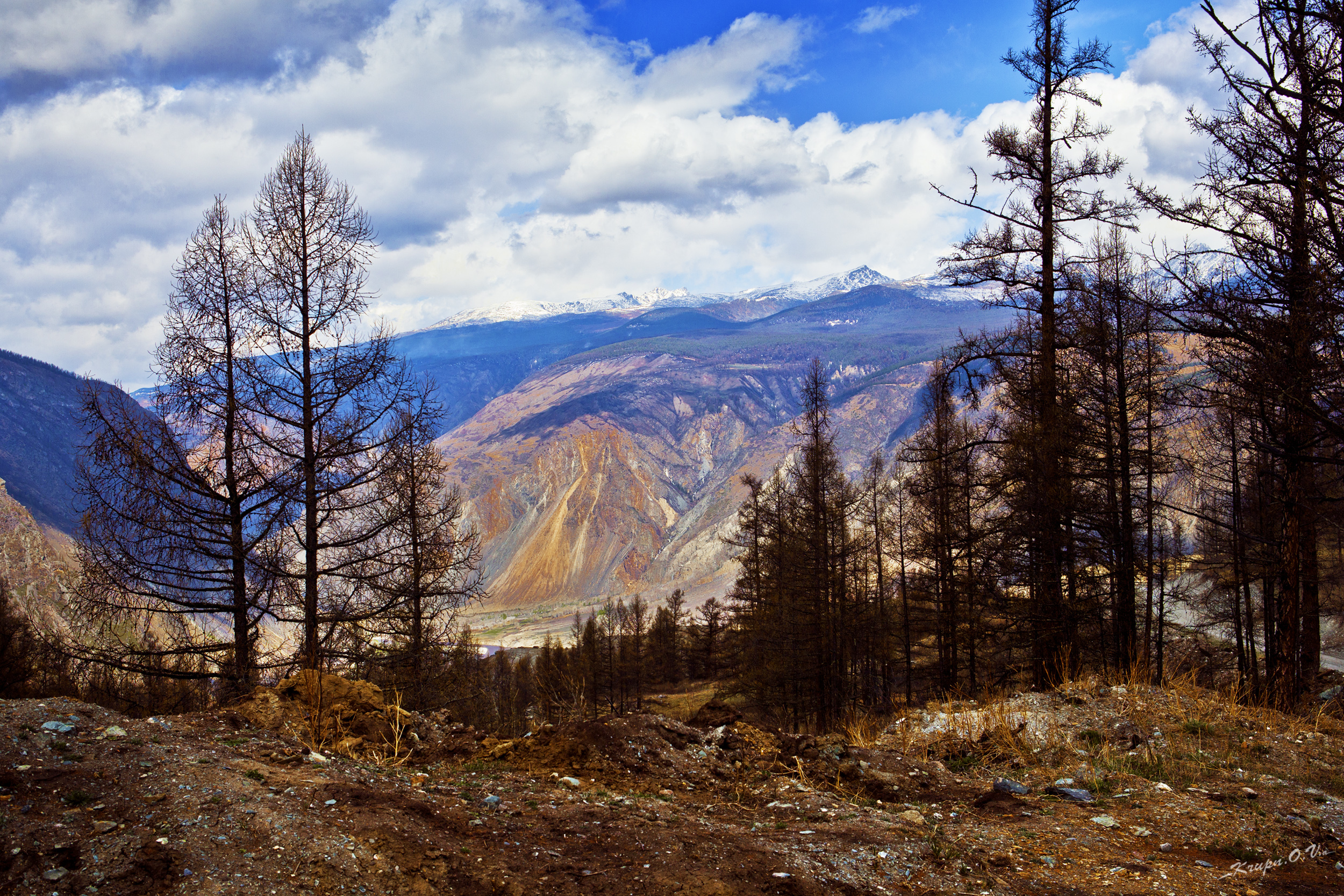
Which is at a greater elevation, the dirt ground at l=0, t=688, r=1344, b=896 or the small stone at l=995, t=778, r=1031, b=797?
the dirt ground at l=0, t=688, r=1344, b=896

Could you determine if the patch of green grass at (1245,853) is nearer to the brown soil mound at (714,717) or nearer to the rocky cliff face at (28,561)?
the brown soil mound at (714,717)

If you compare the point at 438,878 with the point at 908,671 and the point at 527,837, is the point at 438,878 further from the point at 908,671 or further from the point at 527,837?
the point at 908,671

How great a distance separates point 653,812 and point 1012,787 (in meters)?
3.34

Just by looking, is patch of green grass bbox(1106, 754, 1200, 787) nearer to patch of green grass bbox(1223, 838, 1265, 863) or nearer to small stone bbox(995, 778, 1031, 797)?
small stone bbox(995, 778, 1031, 797)

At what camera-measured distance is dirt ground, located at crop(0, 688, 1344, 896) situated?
12.7 feet

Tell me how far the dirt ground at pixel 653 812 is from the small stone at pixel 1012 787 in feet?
0.31

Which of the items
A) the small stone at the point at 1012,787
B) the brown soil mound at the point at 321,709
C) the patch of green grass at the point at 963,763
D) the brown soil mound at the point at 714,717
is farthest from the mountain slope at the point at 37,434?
the small stone at the point at 1012,787

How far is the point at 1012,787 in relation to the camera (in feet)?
20.9

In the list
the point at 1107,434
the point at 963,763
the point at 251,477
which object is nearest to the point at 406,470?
the point at 251,477

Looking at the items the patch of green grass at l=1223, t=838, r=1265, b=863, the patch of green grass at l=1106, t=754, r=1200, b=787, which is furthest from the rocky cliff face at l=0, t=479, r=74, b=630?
the patch of green grass at l=1223, t=838, r=1265, b=863

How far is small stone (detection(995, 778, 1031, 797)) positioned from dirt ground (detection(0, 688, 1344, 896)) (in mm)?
96

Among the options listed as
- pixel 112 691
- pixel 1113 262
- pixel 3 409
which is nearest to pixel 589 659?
pixel 112 691

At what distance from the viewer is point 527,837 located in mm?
4613

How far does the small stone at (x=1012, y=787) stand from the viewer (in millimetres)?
6254
